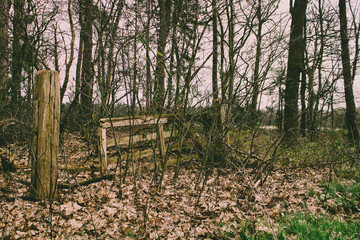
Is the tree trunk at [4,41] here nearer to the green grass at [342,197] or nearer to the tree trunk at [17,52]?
the tree trunk at [17,52]

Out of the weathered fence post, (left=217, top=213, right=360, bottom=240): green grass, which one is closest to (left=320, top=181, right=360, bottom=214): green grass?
(left=217, top=213, right=360, bottom=240): green grass

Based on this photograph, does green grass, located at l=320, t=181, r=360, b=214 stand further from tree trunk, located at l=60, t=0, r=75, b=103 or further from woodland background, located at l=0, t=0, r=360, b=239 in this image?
tree trunk, located at l=60, t=0, r=75, b=103

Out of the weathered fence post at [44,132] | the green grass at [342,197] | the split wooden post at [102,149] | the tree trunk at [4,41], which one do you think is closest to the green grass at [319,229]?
the green grass at [342,197]

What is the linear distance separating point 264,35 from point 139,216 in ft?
12.6

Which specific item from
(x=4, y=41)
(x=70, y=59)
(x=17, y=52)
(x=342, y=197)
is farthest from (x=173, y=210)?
(x=4, y=41)

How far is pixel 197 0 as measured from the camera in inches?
142

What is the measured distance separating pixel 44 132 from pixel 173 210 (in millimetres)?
2313

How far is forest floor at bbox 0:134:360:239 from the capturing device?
282 cm

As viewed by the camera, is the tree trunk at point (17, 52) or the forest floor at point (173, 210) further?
the tree trunk at point (17, 52)

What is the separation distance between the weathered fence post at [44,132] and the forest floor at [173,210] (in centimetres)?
20

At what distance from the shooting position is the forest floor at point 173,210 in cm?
282

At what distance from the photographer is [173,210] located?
11.9ft

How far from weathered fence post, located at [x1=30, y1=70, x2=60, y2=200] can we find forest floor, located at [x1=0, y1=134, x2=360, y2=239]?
202 mm

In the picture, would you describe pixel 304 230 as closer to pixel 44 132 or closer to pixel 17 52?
pixel 44 132
